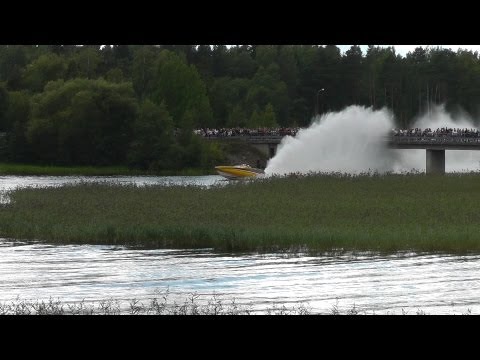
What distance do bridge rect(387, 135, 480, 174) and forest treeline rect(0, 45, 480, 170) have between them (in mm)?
23007

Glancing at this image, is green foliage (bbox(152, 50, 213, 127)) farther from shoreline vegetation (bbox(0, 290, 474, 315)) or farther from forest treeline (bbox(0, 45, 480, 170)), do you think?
shoreline vegetation (bbox(0, 290, 474, 315))

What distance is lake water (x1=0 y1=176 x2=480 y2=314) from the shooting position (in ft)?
78.2

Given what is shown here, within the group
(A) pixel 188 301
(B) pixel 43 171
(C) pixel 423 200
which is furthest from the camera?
(B) pixel 43 171

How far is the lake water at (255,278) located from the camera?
2383cm

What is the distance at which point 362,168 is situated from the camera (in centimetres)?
8788

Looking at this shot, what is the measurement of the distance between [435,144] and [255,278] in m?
65.2

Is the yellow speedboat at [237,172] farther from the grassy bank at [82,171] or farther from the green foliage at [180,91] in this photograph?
the green foliage at [180,91]

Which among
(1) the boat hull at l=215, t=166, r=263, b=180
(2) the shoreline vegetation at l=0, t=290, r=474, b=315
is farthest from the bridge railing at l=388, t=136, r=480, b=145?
(2) the shoreline vegetation at l=0, t=290, r=474, b=315

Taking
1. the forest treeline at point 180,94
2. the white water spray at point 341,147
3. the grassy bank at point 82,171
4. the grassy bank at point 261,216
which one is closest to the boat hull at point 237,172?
the white water spray at point 341,147

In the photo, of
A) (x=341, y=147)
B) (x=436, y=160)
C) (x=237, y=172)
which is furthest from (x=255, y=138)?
(x=237, y=172)
